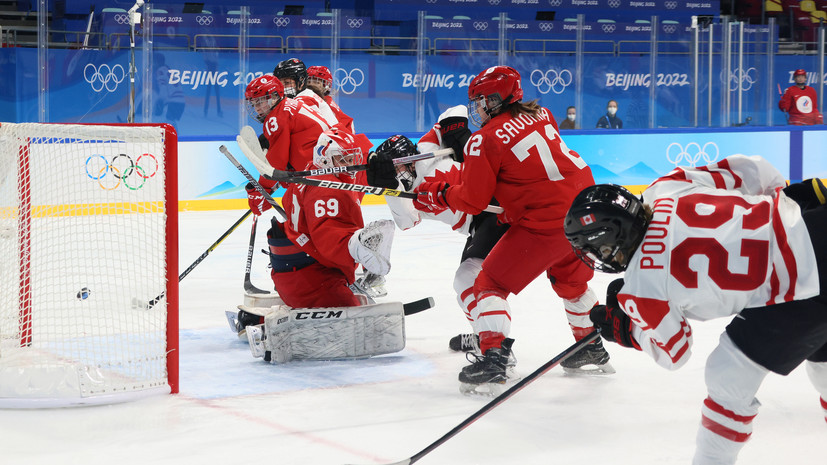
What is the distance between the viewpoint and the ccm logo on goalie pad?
3674 millimetres

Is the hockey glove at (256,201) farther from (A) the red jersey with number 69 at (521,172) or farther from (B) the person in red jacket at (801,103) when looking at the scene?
(B) the person in red jacket at (801,103)

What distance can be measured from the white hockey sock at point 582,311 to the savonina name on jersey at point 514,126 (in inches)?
28.9

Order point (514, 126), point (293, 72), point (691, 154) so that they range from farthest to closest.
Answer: point (691, 154), point (293, 72), point (514, 126)

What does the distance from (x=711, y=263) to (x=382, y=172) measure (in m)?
1.80

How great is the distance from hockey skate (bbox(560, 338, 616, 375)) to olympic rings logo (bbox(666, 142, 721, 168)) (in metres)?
6.45

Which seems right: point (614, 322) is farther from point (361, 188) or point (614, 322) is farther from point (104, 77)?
point (104, 77)

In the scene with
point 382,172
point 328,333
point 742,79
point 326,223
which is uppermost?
point 742,79

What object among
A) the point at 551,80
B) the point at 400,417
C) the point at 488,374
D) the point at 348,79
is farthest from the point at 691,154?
the point at 400,417

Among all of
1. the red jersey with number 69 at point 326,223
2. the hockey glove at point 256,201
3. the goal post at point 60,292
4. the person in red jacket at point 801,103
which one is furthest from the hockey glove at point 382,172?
the person in red jacket at point 801,103

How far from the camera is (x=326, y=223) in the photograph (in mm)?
3734

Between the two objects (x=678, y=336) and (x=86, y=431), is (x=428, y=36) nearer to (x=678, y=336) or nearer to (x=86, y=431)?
(x=86, y=431)

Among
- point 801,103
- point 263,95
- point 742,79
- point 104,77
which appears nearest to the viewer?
point 263,95

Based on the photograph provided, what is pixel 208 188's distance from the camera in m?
8.41

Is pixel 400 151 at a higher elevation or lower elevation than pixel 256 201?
higher
